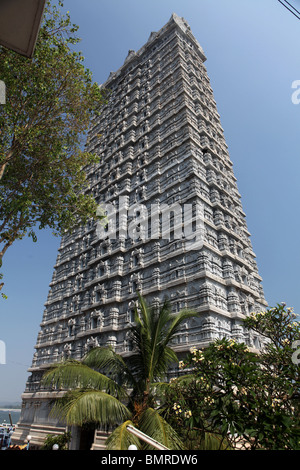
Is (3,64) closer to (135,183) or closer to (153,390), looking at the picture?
(153,390)

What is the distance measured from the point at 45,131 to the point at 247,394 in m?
13.4

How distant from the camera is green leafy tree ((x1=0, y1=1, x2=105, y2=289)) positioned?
488 inches

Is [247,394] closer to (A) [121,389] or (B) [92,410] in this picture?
(B) [92,410]

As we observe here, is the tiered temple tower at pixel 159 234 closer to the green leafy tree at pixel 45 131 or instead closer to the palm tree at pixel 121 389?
the green leafy tree at pixel 45 131

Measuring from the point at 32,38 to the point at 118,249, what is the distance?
69.8 feet

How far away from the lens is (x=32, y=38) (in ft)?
9.73

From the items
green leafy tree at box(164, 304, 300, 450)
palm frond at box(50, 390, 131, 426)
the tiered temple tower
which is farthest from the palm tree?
the tiered temple tower

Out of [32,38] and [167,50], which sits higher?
[167,50]

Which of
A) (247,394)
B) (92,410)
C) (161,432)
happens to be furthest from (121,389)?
(247,394)

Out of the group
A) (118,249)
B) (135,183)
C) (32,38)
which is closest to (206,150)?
(135,183)

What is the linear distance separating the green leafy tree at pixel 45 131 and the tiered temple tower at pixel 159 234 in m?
1.91

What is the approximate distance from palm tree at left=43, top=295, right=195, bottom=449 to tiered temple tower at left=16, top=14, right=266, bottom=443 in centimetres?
487
